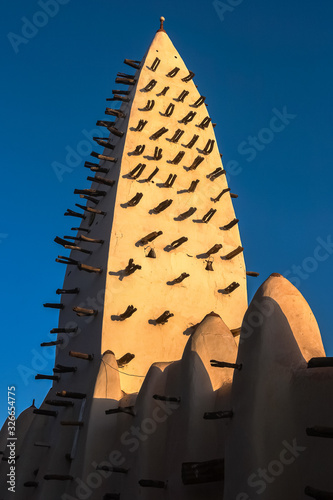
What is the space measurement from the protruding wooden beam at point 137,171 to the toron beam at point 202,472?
337 inches

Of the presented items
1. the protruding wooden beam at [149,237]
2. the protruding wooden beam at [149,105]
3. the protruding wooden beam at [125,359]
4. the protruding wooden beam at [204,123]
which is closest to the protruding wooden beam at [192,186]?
the protruding wooden beam at [149,237]

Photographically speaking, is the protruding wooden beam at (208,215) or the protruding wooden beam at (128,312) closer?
the protruding wooden beam at (128,312)

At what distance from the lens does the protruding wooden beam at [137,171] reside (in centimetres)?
1533

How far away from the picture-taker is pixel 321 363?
23.1ft

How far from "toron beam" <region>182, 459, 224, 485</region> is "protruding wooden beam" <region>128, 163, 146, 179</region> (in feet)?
28.1

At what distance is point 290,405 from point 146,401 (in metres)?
3.62

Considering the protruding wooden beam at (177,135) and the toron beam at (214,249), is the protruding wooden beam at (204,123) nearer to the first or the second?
the protruding wooden beam at (177,135)

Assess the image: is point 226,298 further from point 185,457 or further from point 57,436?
point 185,457

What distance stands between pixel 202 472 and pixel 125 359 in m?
4.40

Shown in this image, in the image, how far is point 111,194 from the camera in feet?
50.3

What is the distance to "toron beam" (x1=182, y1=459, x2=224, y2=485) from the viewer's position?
8.36m

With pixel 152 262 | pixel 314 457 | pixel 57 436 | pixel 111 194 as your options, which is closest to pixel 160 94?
pixel 111 194

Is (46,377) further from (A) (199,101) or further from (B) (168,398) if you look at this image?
(A) (199,101)

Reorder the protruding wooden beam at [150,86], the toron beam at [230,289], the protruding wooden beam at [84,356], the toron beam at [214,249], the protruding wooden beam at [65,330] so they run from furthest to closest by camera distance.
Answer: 1. the protruding wooden beam at [150,86]
2. the toron beam at [214,249]
3. the toron beam at [230,289]
4. the protruding wooden beam at [65,330]
5. the protruding wooden beam at [84,356]
